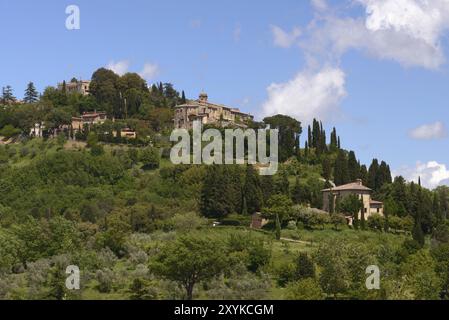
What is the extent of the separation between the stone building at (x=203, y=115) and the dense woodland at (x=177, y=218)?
2.36 metres

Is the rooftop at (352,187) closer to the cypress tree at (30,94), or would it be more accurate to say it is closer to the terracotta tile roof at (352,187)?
the terracotta tile roof at (352,187)

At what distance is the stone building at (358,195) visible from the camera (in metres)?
64.9

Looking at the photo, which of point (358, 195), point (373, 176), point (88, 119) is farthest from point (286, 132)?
point (88, 119)

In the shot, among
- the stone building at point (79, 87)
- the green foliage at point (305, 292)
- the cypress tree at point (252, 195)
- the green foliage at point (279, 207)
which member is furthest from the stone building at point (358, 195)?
the stone building at point (79, 87)

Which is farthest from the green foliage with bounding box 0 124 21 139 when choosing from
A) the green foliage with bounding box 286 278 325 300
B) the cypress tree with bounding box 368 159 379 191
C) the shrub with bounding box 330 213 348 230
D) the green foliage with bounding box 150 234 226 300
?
the green foliage with bounding box 286 278 325 300

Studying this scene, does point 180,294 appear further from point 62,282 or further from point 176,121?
point 176,121

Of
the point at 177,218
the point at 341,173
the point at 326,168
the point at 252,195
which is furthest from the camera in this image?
the point at 326,168

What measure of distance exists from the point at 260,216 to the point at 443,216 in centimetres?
1885

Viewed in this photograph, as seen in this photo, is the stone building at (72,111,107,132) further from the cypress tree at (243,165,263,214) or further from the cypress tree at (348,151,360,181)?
the cypress tree at (348,151,360,181)

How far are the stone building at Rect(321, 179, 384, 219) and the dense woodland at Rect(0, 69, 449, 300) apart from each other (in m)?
1.11

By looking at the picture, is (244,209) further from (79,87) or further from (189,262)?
(79,87)

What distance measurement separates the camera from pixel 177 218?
58000 mm

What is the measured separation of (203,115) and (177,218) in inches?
1473
